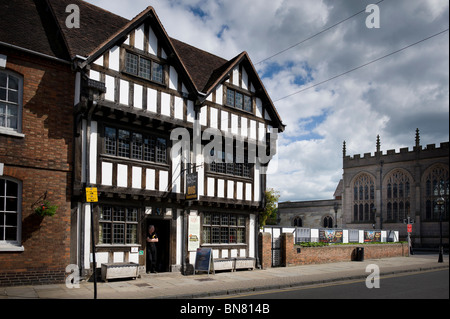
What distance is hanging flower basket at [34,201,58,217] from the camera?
13.1 m

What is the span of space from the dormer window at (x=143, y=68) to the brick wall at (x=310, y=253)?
9.28 m

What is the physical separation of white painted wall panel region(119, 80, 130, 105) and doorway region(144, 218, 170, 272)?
16.7 feet

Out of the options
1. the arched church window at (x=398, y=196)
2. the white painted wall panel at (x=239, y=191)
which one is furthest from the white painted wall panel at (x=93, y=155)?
the arched church window at (x=398, y=196)

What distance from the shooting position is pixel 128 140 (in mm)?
15836

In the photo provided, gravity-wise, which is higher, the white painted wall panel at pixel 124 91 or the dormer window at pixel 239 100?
the dormer window at pixel 239 100

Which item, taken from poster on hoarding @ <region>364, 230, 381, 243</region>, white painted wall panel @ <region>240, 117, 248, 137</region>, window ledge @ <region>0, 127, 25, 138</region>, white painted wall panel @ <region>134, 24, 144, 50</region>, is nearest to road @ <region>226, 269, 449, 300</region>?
white painted wall panel @ <region>240, 117, 248, 137</region>

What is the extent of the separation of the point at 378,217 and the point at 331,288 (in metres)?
49.0

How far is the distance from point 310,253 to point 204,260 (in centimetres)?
797

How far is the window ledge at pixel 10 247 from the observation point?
12.6m

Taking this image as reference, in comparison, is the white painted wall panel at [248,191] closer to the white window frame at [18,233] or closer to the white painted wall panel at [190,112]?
the white painted wall panel at [190,112]

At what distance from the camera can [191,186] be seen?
659 inches

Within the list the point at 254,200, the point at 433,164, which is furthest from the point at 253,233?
the point at 433,164

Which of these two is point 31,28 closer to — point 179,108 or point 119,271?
point 179,108
